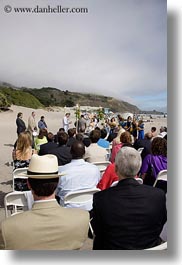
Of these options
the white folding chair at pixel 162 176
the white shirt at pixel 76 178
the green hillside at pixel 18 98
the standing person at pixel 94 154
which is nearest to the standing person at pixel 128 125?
the standing person at pixel 94 154

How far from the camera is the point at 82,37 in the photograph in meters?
9.96

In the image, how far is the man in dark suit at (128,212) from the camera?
2.34 metres

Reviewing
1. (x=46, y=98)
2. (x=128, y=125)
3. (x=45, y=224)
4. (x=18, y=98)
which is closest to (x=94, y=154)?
(x=45, y=224)

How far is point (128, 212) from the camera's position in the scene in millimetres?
2342

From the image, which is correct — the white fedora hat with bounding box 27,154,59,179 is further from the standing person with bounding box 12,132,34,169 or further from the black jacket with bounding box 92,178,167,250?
the standing person with bounding box 12,132,34,169

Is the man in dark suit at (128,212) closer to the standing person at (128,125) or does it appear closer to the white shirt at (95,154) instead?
the white shirt at (95,154)

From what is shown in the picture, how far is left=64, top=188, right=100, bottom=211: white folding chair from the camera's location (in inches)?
124

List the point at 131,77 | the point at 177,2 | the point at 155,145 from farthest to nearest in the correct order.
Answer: the point at 131,77
the point at 155,145
the point at 177,2

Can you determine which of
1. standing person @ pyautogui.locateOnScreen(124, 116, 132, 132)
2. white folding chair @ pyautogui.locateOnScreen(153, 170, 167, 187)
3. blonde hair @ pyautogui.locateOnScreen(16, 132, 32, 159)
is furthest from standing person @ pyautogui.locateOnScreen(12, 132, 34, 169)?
standing person @ pyautogui.locateOnScreen(124, 116, 132, 132)

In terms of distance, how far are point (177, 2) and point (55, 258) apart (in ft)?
8.97

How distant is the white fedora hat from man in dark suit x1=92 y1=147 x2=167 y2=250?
0.35 metres

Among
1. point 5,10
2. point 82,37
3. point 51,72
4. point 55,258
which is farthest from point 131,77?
point 55,258

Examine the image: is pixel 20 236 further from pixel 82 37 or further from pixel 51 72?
pixel 51 72

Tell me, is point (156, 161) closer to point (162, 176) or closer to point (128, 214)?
point (162, 176)
